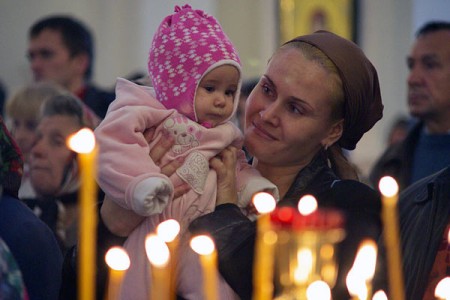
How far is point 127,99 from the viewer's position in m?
3.11

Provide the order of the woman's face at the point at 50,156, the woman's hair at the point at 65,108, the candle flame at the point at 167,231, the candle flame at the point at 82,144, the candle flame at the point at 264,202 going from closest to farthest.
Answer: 1. the candle flame at the point at 82,144
2. the candle flame at the point at 167,231
3. the candle flame at the point at 264,202
4. the woman's face at the point at 50,156
5. the woman's hair at the point at 65,108

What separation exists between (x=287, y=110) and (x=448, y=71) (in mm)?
2643

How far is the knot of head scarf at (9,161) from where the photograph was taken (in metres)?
3.07

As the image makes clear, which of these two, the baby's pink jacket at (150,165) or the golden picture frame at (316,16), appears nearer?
the baby's pink jacket at (150,165)

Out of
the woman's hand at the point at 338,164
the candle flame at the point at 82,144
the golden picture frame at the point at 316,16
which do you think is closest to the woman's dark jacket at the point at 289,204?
the woman's hand at the point at 338,164

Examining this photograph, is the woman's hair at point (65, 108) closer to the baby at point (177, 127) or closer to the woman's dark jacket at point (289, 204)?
the baby at point (177, 127)

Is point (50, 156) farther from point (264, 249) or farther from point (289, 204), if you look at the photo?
point (264, 249)

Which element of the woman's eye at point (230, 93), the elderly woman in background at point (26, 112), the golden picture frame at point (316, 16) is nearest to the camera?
the woman's eye at point (230, 93)

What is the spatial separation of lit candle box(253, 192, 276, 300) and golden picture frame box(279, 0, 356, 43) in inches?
328

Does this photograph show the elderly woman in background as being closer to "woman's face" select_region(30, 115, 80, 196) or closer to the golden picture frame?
"woman's face" select_region(30, 115, 80, 196)

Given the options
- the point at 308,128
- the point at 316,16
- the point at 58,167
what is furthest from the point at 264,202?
the point at 316,16

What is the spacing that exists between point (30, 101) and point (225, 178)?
2.27 meters

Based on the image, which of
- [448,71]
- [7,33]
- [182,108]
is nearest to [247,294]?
[182,108]

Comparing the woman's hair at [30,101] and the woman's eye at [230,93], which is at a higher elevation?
the woman's eye at [230,93]
